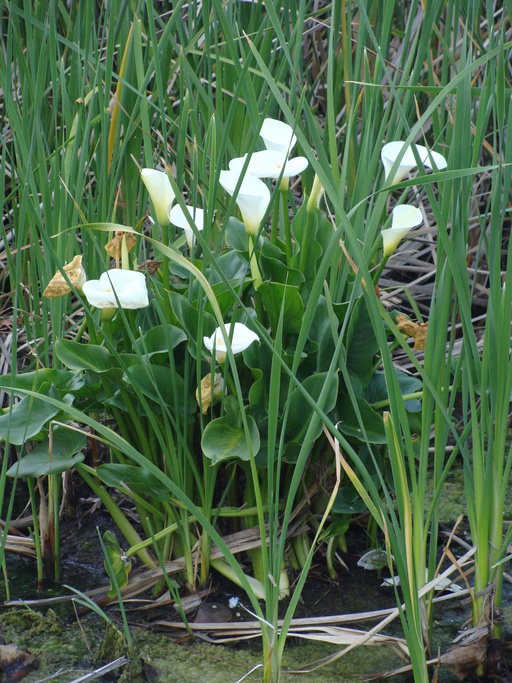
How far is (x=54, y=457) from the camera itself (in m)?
0.88

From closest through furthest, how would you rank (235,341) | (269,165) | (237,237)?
(235,341) → (269,165) → (237,237)

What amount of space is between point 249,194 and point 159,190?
12 centimetres

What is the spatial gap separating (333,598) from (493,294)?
486 mm

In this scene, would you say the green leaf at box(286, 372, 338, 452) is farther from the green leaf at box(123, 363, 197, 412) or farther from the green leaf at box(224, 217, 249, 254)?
the green leaf at box(224, 217, 249, 254)

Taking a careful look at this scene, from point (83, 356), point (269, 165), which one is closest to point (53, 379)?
point (83, 356)

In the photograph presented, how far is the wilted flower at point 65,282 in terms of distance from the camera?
33.3 inches

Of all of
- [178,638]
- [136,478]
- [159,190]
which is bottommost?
[178,638]

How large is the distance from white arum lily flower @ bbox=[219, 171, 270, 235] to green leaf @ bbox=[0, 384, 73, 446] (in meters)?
0.33

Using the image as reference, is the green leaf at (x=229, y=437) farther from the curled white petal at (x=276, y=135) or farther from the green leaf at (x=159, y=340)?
the curled white petal at (x=276, y=135)

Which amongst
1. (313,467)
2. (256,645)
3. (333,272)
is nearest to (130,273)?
(333,272)

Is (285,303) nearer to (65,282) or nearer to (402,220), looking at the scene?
(402,220)

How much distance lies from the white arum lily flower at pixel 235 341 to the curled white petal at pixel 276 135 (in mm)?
288

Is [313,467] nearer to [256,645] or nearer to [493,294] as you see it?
[256,645]

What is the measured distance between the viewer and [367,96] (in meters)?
0.81
